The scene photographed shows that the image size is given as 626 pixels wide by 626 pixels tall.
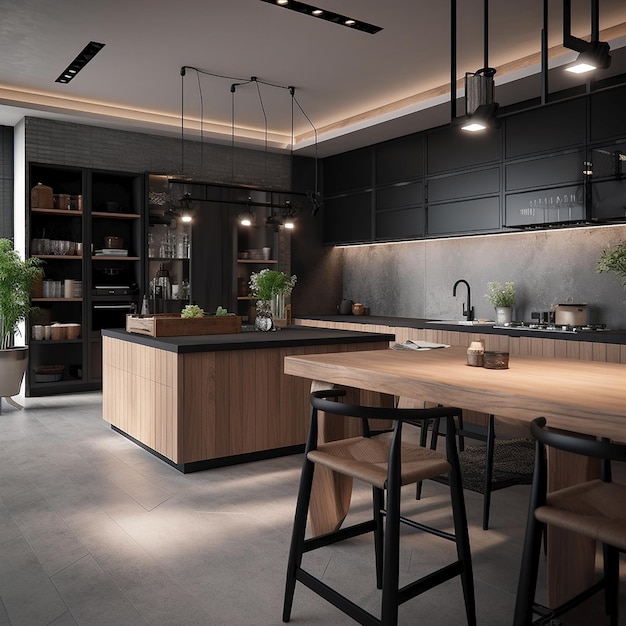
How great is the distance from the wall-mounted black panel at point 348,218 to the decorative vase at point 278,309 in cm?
241

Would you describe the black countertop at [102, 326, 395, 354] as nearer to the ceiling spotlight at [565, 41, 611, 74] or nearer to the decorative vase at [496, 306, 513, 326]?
the decorative vase at [496, 306, 513, 326]

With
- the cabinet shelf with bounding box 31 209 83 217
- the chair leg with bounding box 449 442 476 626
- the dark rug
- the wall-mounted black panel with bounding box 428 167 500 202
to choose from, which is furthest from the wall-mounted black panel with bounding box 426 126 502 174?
the chair leg with bounding box 449 442 476 626

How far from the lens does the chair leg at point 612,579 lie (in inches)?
86.2

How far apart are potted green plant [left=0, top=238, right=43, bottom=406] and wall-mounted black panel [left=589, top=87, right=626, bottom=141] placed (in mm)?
5187

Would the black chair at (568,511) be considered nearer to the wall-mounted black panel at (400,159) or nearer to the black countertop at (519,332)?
the black countertop at (519,332)

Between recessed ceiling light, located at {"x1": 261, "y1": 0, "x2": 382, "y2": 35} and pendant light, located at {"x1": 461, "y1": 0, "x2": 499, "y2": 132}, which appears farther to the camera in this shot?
recessed ceiling light, located at {"x1": 261, "y1": 0, "x2": 382, "y2": 35}

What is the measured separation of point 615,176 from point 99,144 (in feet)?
17.1

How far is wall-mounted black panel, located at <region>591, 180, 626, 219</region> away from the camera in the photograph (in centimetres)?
491

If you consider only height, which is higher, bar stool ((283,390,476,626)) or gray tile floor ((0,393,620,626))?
bar stool ((283,390,476,626))

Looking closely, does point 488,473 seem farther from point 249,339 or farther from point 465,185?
point 465,185

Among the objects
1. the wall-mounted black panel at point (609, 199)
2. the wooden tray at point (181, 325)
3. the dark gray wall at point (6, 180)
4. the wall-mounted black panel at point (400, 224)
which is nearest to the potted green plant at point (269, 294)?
the wooden tray at point (181, 325)

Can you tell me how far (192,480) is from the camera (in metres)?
3.98

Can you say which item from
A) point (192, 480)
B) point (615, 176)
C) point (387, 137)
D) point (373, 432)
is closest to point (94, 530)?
point (192, 480)

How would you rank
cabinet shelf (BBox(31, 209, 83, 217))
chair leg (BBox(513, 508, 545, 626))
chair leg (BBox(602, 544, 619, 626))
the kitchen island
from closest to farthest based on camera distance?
chair leg (BBox(513, 508, 545, 626)), chair leg (BBox(602, 544, 619, 626)), the kitchen island, cabinet shelf (BBox(31, 209, 83, 217))
